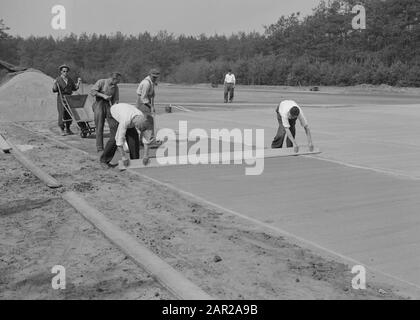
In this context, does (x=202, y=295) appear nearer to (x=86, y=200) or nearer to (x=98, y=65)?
(x=86, y=200)

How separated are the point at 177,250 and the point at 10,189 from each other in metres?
4.04

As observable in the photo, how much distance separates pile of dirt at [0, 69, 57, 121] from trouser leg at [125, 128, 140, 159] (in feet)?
36.2

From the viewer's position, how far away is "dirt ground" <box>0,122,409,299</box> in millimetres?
4410

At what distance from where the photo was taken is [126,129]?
29.8 feet

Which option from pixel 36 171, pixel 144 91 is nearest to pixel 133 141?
pixel 36 171

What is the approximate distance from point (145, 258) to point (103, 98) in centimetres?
717

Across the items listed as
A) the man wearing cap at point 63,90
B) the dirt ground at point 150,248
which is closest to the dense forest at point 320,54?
the man wearing cap at point 63,90

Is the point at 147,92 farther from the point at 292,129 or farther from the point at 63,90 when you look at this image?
the point at 63,90

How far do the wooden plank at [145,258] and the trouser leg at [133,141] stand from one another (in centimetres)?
293

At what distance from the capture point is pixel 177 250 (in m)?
5.41

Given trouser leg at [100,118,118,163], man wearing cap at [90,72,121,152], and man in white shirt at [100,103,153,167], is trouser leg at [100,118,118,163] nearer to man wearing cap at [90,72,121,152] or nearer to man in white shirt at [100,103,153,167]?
man in white shirt at [100,103,153,167]

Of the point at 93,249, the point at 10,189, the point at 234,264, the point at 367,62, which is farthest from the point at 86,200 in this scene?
the point at 367,62

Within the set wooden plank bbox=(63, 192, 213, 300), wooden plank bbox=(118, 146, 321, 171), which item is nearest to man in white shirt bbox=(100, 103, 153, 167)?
wooden plank bbox=(118, 146, 321, 171)

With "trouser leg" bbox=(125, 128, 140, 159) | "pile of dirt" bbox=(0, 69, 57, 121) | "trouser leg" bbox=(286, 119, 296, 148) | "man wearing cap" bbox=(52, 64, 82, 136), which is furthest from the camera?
"pile of dirt" bbox=(0, 69, 57, 121)
